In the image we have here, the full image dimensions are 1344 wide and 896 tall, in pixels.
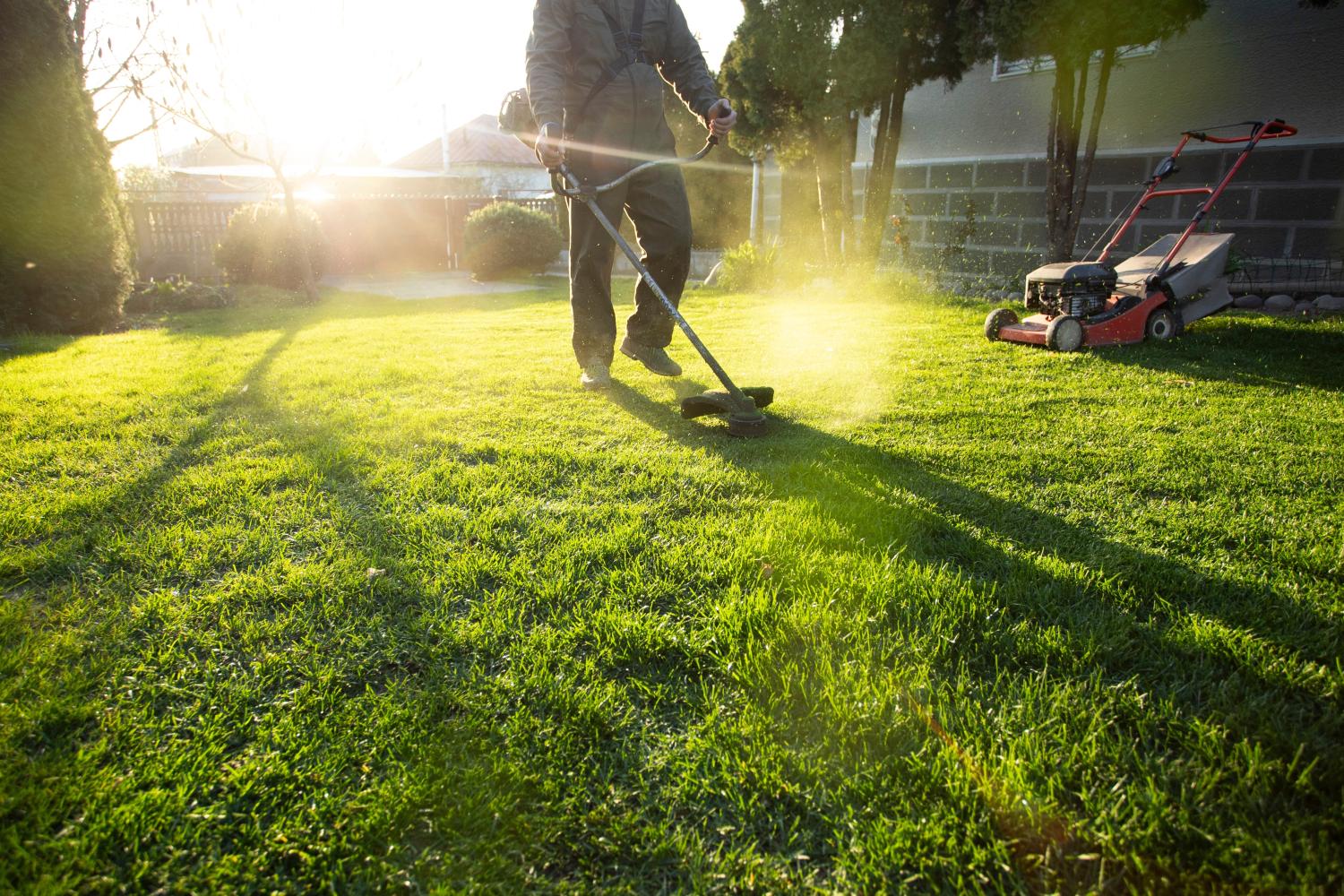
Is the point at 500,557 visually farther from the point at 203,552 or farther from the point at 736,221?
the point at 736,221

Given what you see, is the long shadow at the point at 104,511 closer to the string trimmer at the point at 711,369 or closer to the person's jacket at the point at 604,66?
the string trimmer at the point at 711,369

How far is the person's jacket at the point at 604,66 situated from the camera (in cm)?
372

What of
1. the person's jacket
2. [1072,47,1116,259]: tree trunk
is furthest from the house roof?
the person's jacket

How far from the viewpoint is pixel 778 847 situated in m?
1.29

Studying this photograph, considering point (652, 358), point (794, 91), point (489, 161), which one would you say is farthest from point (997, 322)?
point (489, 161)

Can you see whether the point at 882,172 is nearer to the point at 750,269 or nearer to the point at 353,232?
the point at 750,269

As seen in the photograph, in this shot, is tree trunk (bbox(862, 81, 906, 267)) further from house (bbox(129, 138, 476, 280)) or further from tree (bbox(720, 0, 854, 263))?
house (bbox(129, 138, 476, 280))

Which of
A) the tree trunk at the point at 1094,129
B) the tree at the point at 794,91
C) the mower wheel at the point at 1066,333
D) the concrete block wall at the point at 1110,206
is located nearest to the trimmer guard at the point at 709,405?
the mower wheel at the point at 1066,333

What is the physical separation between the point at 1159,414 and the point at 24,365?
22.4 ft

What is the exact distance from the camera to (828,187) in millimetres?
9898

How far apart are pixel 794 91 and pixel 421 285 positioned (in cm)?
647

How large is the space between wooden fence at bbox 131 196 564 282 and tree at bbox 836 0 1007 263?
7587 mm

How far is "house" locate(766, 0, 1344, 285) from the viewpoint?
691 cm

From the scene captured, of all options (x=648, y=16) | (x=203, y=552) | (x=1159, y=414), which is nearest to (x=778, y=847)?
(x=203, y=552)
